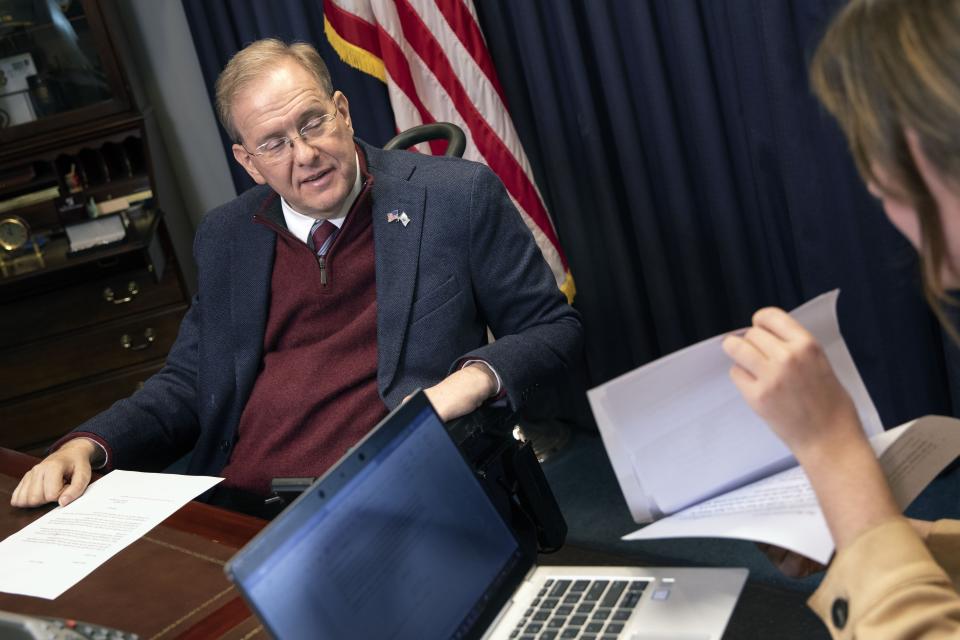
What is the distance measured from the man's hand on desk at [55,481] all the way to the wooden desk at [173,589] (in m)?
0.26

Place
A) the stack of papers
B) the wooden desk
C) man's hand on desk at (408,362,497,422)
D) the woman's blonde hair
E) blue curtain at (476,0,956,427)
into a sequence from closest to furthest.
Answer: the woman's blonde hair, the wooden desk, man's hand on desk at (408,362,497,422), blue curtain at (476,0,956,427), the stack of papers

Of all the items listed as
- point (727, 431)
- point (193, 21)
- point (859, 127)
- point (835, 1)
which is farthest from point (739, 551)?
point (193, 21)

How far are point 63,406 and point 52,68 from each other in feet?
3.84

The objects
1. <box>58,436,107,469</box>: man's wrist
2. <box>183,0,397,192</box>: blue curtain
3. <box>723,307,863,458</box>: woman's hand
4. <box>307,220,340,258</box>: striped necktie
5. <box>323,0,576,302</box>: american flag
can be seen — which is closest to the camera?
<box>723,307,863,458</box>: woman's hand

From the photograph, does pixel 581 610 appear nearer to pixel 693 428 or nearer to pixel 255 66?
pixel 693 428

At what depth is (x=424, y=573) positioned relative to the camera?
98cm

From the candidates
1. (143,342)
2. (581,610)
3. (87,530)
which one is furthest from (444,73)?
(581,610)

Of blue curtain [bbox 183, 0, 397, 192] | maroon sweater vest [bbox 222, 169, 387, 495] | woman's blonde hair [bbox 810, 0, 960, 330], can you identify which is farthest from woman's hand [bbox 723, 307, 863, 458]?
blue curtain [bbox 183, 0, 397, 192]

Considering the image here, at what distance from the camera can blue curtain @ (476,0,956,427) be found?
229cm

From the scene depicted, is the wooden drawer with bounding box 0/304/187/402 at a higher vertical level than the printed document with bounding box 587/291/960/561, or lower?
lower

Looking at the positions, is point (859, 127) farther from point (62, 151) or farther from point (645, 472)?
point (62, 151)

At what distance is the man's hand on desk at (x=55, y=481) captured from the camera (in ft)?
5.27

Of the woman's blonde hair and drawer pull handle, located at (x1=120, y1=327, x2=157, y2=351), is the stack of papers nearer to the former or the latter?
drawer pull handle, located at (x1=120, y1=327, x2=157, y2=351)

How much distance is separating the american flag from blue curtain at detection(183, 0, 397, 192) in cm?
24
